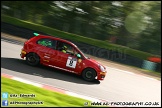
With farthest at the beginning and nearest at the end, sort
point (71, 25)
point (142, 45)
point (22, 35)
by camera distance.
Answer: point (71, 25) < point (142, 45) < point (22, 35)

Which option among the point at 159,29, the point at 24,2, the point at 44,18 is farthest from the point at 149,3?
the point at 24,2

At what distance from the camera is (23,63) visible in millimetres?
11477

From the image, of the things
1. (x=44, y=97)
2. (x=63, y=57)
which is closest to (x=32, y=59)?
(x=63, y=57)

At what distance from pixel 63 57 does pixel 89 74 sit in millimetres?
1203

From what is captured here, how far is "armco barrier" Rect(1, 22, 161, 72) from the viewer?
66.7 ft

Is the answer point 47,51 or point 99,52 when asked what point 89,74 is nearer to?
point 47,51

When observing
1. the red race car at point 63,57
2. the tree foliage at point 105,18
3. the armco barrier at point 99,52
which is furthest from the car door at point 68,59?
the tree foliage at point 105,18

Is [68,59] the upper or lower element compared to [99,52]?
lower

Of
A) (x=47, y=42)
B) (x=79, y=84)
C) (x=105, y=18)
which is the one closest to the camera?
(x=79, y=84)

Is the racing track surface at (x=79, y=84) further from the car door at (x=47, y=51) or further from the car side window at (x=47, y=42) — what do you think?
the car side window at (x=47, y=42)

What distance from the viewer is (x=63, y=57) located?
10.8 meters

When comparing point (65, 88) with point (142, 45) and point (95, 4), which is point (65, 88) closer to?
point (142, 45)

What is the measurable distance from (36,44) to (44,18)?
966 inches

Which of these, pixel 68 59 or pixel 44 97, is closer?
pixel 44 97
